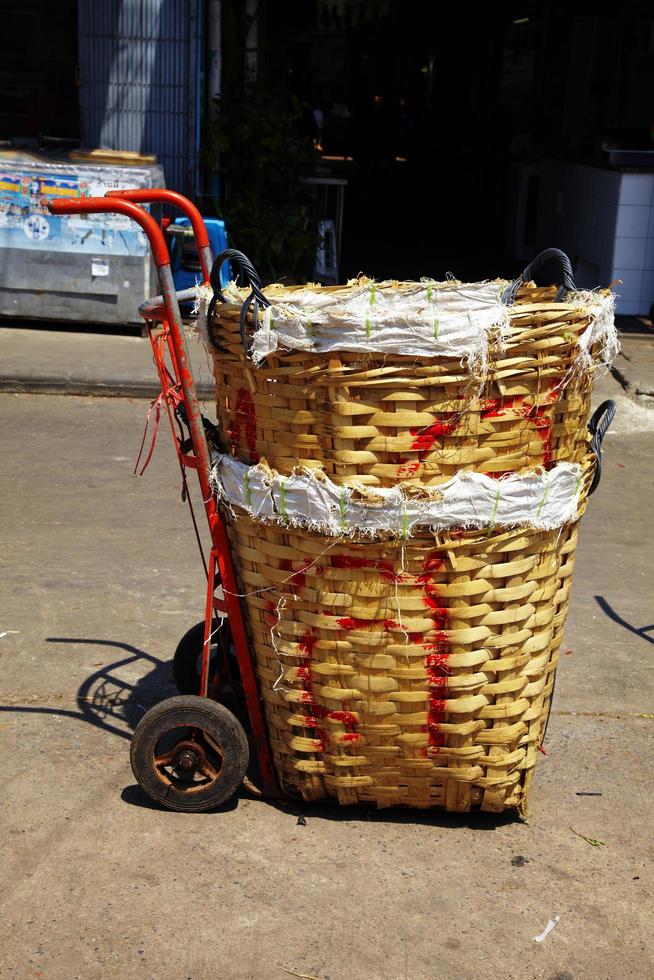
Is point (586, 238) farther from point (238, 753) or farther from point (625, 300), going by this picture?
point (238, 753)

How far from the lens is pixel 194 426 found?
2.84m

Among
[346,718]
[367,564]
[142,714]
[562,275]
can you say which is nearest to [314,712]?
[346,718]

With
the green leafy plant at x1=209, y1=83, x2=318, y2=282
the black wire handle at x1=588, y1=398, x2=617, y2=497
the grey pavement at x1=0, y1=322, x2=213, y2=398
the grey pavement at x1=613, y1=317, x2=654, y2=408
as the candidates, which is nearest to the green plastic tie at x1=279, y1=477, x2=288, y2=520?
the black wire handle at x1=588, y1=398, x2=617, y2=497

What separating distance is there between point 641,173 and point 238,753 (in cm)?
886

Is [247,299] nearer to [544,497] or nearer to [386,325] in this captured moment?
[386,325]

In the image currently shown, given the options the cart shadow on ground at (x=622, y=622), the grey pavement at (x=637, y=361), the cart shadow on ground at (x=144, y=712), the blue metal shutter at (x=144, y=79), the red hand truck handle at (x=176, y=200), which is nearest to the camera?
the red hand truck handle at (x=176, y=200)

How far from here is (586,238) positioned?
11.7m

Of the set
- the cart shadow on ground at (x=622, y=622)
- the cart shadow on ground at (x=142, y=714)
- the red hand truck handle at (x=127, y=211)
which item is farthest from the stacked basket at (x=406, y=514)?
the cart shadow on ground at (x=622, y=622)

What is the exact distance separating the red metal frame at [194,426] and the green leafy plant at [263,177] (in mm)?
7152

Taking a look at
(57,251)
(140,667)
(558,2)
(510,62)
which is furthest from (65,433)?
(510,62)

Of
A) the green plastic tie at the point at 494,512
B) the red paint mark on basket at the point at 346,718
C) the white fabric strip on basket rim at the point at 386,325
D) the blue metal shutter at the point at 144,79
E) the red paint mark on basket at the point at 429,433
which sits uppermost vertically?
the blue metal shutter at the point at 144,79

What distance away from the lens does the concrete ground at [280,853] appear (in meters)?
A: 2.50

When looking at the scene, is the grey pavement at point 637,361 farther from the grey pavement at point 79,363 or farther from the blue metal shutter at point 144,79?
the blue metal shutter at point 144,79

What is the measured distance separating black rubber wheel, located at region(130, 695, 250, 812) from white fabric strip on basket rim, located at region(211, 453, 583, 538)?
63cm
